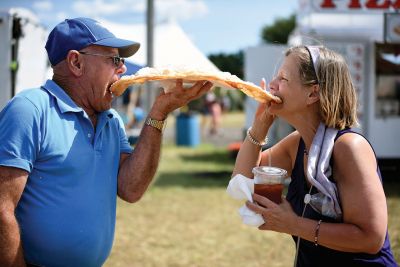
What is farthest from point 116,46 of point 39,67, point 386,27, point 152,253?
point 386,27

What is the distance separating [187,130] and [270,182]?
14823mm

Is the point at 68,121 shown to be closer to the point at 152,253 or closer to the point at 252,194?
the point at 252,194

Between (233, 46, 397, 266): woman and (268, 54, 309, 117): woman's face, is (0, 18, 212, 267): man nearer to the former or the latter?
(268, 54, 309, 117): woman's face

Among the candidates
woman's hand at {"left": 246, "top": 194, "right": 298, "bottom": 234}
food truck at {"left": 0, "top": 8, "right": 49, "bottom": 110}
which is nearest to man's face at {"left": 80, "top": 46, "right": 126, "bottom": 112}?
woman's hand at {"left": 246, "top": 194, "right": 298, "bottom": 234}

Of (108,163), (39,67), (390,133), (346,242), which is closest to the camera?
(346,242)

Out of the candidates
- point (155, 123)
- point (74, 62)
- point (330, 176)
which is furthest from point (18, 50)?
point (330, 176)

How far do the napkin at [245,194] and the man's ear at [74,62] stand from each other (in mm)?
947

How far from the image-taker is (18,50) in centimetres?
655

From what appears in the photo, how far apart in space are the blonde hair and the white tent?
885 cm

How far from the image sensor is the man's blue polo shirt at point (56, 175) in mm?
2104

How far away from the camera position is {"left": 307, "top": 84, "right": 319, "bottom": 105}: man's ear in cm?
227

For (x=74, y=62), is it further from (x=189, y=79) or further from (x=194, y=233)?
(x=194, y=233)

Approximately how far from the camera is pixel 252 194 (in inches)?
87.3

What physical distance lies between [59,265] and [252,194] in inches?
37.7
